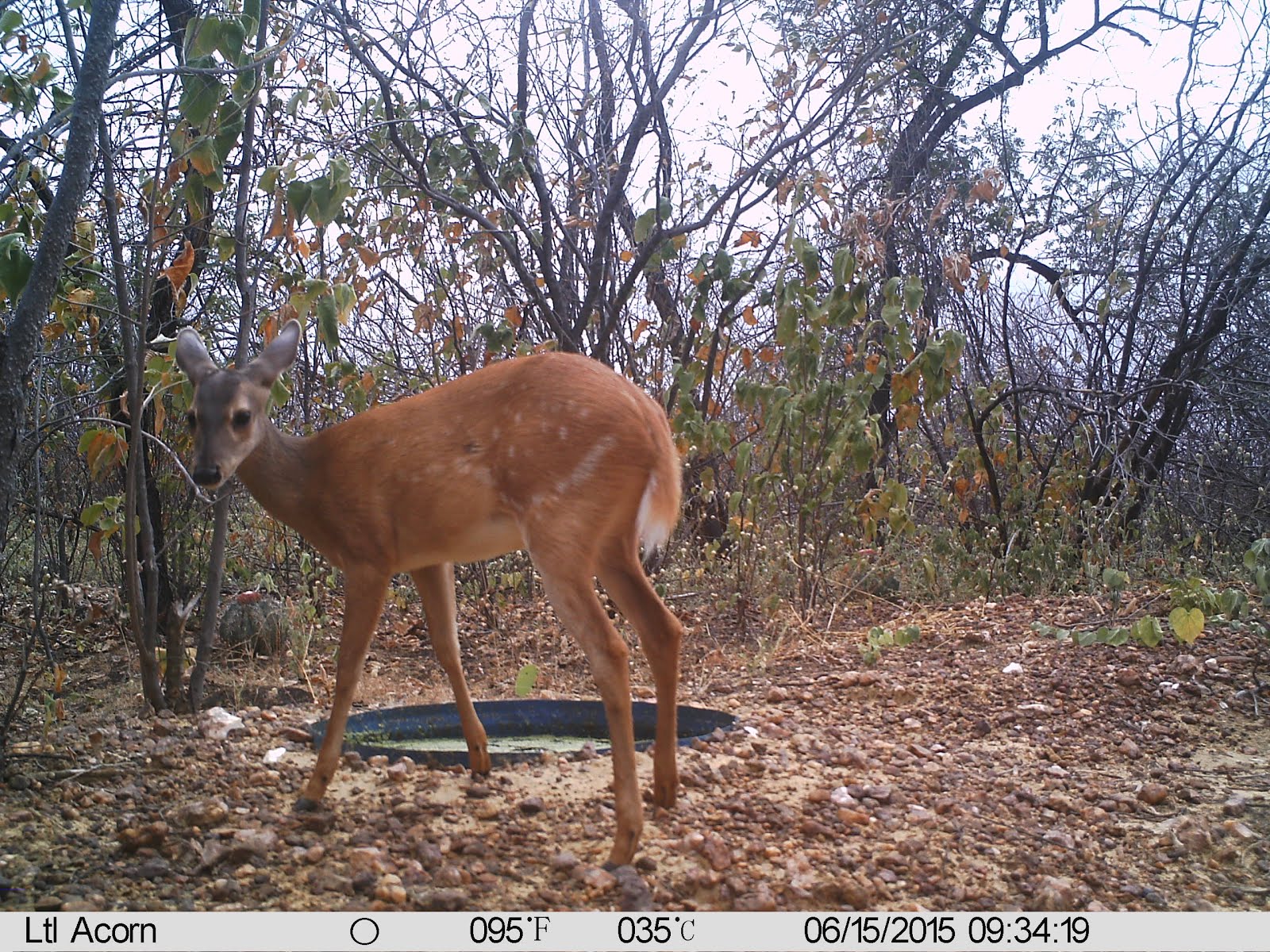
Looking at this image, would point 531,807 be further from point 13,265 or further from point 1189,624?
point 1189,624

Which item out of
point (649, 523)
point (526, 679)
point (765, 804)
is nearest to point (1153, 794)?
point (765, 804)

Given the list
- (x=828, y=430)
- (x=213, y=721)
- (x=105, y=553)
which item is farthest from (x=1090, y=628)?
(x=105, y=553)

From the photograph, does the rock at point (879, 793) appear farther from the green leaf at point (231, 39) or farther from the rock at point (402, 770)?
the green leaf at point (231, 39)

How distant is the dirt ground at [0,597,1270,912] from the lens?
117 inches

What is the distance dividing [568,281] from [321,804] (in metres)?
3.95

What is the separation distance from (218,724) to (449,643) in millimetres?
1147

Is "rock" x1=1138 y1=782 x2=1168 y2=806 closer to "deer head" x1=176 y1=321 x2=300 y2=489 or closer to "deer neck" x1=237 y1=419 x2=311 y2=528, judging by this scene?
"deer neck" x1=237 y1=419 x2=311 y2=528

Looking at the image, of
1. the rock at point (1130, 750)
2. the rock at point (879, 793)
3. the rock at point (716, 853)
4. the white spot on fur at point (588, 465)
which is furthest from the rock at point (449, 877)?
the rock at point (1130, 750)

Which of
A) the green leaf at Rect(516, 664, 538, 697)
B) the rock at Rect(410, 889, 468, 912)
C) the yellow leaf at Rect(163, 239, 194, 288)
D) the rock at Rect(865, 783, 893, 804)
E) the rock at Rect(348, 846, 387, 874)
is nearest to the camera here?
A: the rock at Rect(410, 889, 468, 912)

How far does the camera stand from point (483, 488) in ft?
11.7

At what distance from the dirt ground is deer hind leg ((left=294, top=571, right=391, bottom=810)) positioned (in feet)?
0.61

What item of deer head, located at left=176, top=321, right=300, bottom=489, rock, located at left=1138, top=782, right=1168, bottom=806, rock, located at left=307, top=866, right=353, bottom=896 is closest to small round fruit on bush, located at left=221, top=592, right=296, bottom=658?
deer head, located at left=176, top=321, right=300, bottom=489

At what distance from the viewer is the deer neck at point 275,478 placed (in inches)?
149

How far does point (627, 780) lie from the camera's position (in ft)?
10.2
